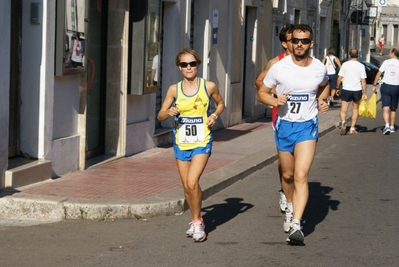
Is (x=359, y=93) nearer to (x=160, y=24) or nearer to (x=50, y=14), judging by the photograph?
(x=160, y=24)

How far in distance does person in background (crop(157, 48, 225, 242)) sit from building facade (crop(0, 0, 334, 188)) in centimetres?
251

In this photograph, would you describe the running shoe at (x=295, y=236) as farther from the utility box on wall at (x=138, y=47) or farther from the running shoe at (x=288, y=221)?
the utility box on wall at (x=138, y=47)

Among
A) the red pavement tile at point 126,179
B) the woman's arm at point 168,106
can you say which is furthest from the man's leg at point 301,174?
the red pavement tile at point 126,179

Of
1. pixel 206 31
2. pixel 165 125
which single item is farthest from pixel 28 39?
pixel 206 31

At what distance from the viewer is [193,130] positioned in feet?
27.0

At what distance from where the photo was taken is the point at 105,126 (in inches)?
525

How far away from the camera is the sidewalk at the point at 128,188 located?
914 cm

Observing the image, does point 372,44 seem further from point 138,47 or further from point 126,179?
point 126,179

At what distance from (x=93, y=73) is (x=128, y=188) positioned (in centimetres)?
255

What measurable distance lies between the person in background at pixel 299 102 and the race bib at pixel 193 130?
2.14 feet

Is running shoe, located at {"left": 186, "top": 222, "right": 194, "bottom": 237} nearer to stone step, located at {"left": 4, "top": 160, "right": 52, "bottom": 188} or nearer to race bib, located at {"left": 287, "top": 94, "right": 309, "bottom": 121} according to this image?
race bib, located at {"left": 287, "top": 94, "right": 309, "bottom": 121}

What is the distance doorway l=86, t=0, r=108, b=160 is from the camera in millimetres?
12852

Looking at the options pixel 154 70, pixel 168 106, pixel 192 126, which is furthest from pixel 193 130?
pixel 154 70

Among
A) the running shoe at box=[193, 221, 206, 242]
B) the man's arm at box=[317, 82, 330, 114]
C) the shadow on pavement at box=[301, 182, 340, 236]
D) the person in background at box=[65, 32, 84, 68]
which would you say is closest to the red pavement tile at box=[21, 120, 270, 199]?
the person in background at box=[65, 32, 84, 68]
